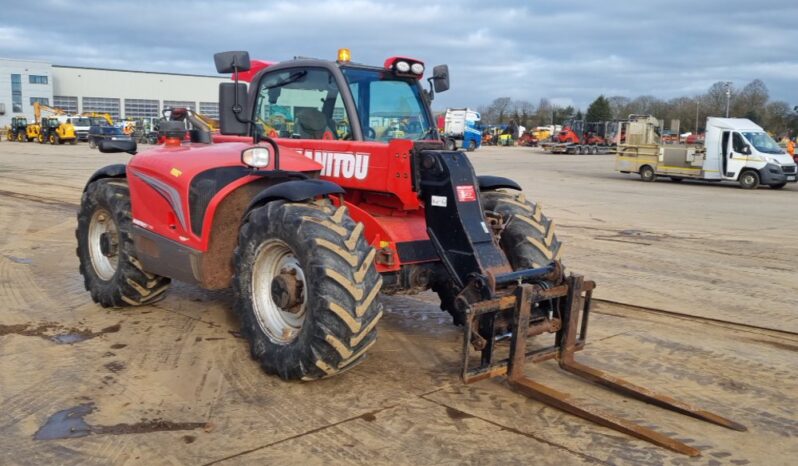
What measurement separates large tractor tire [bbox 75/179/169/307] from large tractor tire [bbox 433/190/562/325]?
2796 millimetres

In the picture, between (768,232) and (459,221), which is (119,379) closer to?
(459,221)

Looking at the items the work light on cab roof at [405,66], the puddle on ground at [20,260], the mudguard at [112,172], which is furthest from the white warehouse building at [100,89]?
the work light on cab roof at [405,66]

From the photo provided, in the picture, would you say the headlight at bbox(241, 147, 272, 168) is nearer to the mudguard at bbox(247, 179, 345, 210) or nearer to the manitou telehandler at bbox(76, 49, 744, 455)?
the manitou telehandler at bbox(76, 49, 744, 455)

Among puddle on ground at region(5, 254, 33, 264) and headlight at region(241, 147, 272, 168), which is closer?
headlight at region(241, 147, 272, 168)

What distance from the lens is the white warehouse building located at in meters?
86.1

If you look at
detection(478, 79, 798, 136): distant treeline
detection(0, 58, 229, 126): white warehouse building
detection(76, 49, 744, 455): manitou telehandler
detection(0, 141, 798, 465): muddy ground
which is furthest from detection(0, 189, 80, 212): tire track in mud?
detection(0, 58, 229, 126): white warehouse building

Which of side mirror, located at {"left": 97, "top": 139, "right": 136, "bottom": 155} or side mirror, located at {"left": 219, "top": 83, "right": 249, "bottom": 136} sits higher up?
side mirror, located at {"left": 219, "top": 83, "right": 249, "bottom": 136}

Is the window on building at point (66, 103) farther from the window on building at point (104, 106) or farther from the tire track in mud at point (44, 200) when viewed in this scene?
the tire track in mud at point (44, 200)

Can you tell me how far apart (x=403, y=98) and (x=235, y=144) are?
59.0 inches

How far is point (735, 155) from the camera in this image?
25.2 metres

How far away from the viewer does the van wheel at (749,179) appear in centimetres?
2475

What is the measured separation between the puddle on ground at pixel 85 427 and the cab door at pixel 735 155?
82.3 ft

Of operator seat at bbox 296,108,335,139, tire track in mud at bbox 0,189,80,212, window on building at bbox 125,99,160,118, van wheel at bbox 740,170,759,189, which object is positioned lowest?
tire track in mud at bbox 0,189,80,212

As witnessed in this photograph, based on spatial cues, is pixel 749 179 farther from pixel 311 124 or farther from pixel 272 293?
pixel 272 293
